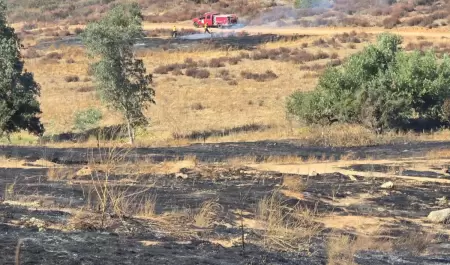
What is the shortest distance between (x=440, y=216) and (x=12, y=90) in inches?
865

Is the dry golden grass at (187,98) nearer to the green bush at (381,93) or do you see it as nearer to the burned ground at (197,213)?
the green bush at (381,93)

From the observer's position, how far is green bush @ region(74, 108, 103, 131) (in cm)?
3462

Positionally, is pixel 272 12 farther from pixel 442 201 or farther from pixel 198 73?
pixel 442 201

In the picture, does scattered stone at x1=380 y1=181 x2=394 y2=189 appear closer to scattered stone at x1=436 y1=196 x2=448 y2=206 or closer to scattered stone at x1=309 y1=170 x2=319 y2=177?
scattered stone at x1=436 y1=196 x2=448 y2=206

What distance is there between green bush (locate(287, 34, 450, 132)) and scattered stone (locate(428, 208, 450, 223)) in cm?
1637

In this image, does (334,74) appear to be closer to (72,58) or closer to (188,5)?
(72,58)

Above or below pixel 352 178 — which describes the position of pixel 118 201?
above

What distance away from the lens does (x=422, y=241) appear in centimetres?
1031

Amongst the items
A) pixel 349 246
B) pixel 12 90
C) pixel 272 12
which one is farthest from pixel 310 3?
pixel 349 246

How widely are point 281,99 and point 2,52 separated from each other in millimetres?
17085

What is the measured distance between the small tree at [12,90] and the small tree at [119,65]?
3.13m

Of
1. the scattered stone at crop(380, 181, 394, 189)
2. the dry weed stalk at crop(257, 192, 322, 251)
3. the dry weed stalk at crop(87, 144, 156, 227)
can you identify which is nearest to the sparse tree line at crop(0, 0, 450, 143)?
the dry weed stalk at crop(87, 144, 156, 227)

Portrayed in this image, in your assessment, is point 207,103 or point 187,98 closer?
point 207,103

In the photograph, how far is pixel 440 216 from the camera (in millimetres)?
12773
